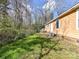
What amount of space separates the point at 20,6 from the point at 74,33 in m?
8.70

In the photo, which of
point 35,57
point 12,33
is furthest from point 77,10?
point 12,33

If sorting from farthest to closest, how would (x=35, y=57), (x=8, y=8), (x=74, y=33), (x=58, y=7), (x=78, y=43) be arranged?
1. (x=58, y=7)
2. (x=8, y=8)
3. (x=74, y=33)
4. (x=78, y=43)
5. (x=35, y=57)

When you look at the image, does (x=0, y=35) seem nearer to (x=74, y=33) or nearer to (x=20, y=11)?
(x=20, y=11)

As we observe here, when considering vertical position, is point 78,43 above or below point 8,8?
below

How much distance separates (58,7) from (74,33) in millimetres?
26848

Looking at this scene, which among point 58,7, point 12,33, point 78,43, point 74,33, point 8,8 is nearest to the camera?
point 78,43

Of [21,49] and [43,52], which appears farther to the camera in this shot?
[21,49]

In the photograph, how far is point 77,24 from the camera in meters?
13.1

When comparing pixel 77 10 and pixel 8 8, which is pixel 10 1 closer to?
pixel 8 8

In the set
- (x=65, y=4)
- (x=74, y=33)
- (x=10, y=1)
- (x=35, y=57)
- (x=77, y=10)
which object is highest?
(x=65, y=4)

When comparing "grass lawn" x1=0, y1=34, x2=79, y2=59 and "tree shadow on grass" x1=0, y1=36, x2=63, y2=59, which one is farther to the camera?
"tree shadow on grass" x1=0, y1=36, x2=63, y2=59

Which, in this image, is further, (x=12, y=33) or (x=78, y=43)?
(x=12, y=33)

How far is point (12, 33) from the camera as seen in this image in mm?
21828

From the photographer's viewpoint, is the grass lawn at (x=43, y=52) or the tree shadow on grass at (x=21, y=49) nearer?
the grass lawn at (x=43, y=52)
